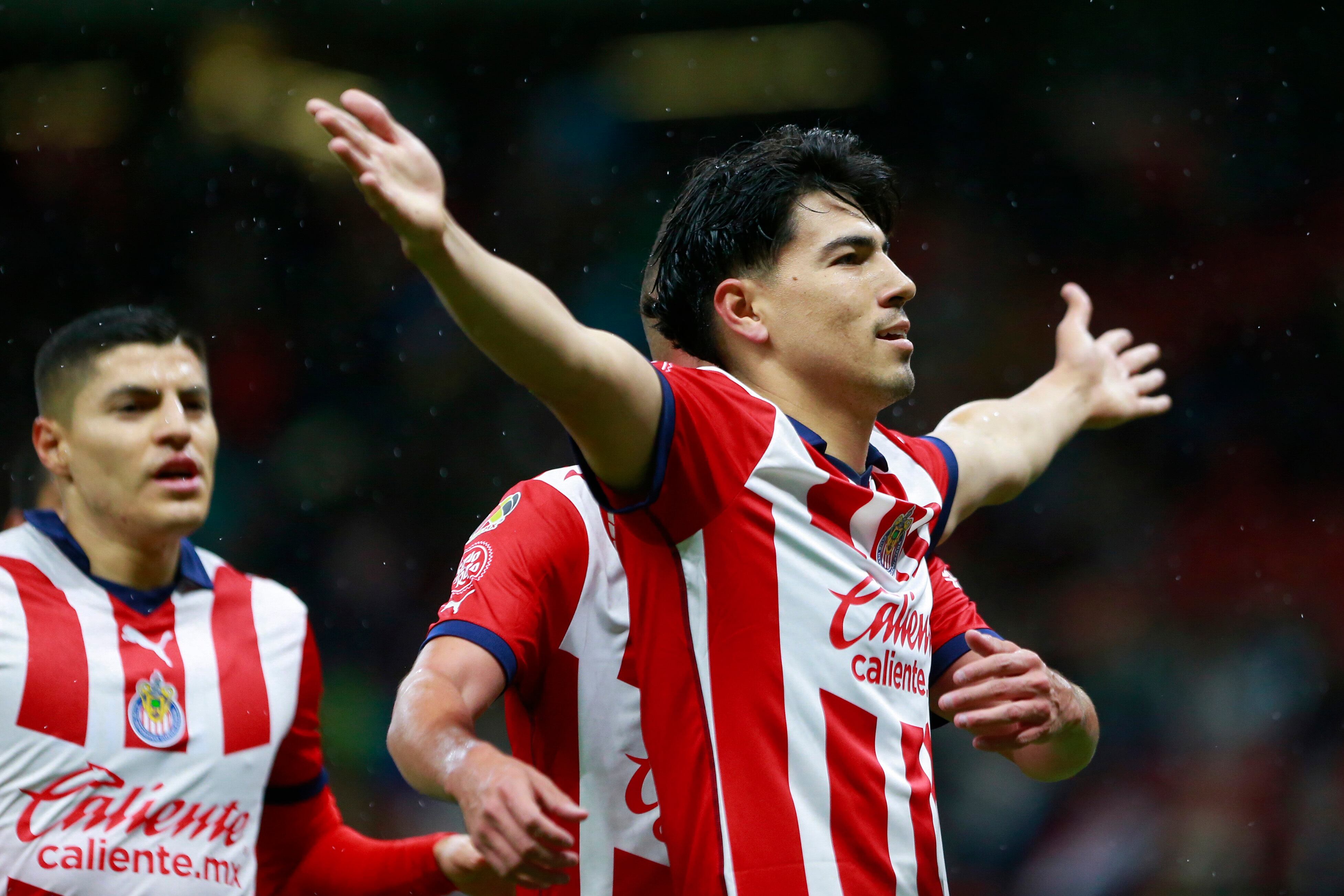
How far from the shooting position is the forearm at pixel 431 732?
5.90 ft

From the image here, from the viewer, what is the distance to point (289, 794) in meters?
2.94

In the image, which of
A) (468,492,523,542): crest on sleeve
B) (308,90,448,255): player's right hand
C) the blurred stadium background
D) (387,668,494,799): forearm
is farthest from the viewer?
the blurred stadium background

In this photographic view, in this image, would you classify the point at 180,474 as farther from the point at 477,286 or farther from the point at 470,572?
the point at 477,286

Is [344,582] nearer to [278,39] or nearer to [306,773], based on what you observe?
[278,39]

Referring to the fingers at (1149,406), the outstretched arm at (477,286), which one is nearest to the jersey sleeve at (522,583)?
the outstretched arm at (477,286)

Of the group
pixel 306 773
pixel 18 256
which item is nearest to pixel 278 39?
pixel 18 256

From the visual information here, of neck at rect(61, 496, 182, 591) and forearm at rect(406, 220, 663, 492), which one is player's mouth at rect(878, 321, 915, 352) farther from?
neck at rect(61, 496, 182, 591)

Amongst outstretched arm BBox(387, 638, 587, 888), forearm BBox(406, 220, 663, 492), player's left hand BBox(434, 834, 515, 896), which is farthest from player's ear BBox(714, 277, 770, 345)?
player's left hand BBox(434, 834, 515, 896)

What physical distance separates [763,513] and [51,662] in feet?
5.29

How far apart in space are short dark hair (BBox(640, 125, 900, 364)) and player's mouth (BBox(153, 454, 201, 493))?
3.69ft

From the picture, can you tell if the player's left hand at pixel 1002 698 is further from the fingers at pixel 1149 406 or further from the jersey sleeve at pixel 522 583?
the fingers at pixel 1149 406

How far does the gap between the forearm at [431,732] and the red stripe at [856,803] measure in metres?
0.56

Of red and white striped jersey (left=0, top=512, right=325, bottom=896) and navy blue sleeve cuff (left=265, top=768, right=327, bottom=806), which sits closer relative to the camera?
red and white striped jersey (left=0, top=512, right=325, bottom=896)

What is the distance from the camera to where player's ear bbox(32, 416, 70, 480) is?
2.93 m
